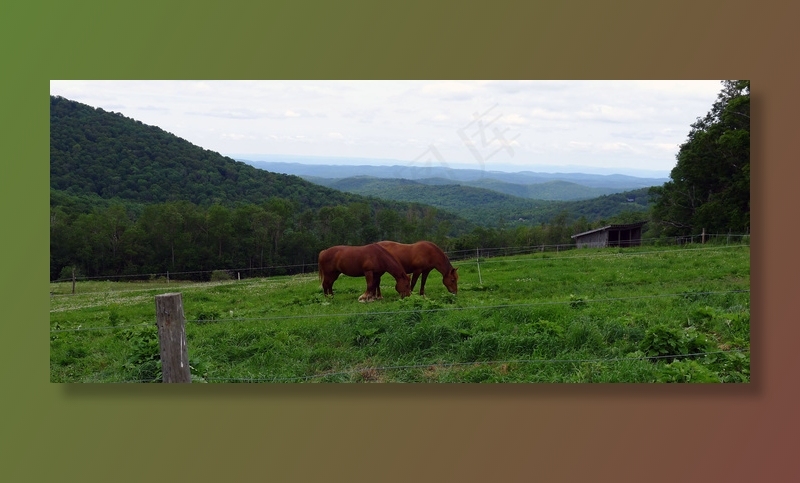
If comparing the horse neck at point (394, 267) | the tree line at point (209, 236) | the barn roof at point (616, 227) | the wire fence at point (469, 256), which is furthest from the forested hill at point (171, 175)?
the barn roof at point (616, 227)

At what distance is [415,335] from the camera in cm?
520

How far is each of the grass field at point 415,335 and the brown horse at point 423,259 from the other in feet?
2.08

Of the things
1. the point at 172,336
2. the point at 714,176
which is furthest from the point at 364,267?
the point at 714,176

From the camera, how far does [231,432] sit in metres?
4.92

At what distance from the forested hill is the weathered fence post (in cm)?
162

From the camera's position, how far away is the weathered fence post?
4277 mm

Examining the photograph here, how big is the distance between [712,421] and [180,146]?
502cm

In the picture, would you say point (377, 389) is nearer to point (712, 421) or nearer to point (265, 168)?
point (265, 168)

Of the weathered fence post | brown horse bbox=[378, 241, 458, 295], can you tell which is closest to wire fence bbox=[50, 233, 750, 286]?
brown horse bbox=[378, 241, 458, 295]

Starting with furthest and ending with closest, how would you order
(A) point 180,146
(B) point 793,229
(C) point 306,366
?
(A) point 180,146 < (C) point 306,366 < (B) point 793,229

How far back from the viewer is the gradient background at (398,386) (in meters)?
4.75
